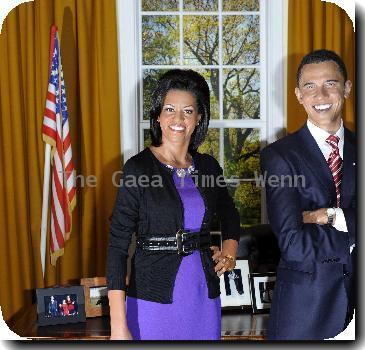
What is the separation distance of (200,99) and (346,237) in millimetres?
622

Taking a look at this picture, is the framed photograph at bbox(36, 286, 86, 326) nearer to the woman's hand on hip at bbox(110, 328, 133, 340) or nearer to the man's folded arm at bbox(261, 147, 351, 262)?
the woman's hand on hip at bbox(110, 328, 133, 340)

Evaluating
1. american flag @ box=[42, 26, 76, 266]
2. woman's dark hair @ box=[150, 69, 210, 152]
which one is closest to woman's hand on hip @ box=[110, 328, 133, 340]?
woman's dark hair @ box=[150, 69, 210, 152]

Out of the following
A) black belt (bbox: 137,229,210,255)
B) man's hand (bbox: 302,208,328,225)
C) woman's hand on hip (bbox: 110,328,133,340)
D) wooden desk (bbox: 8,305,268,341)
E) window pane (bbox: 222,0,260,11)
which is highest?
window pane (bbox: 222,0,260,11)

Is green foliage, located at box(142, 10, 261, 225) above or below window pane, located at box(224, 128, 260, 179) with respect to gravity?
above

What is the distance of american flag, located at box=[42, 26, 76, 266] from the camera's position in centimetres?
308

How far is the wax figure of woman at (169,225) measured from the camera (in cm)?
190

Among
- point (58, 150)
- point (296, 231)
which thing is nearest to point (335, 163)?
point (296, 231)

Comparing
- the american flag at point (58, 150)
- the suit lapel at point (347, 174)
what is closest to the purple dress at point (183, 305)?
the suit lapel at point (347, 174)

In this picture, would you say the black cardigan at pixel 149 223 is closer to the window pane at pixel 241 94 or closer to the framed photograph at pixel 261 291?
the framed photograph at pixel 261 291

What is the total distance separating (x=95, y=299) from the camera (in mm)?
2525

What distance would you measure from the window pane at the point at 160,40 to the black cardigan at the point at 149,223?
1.75 m

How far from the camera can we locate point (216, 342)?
6.96 feet

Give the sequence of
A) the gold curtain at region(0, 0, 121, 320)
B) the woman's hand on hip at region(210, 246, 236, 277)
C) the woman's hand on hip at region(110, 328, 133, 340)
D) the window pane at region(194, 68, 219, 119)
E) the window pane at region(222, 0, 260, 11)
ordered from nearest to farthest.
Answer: the woman's hand on hip at region(110, 328, 133, 340), the woman's hand on hip at region(210, 246, 236, 277), the gold curtain at region(0, 0, 121, 320), the window pane at region(222, 0, 260, 11), the window pane at region(194, 68, 219, 119)

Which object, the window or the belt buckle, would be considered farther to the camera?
the window
